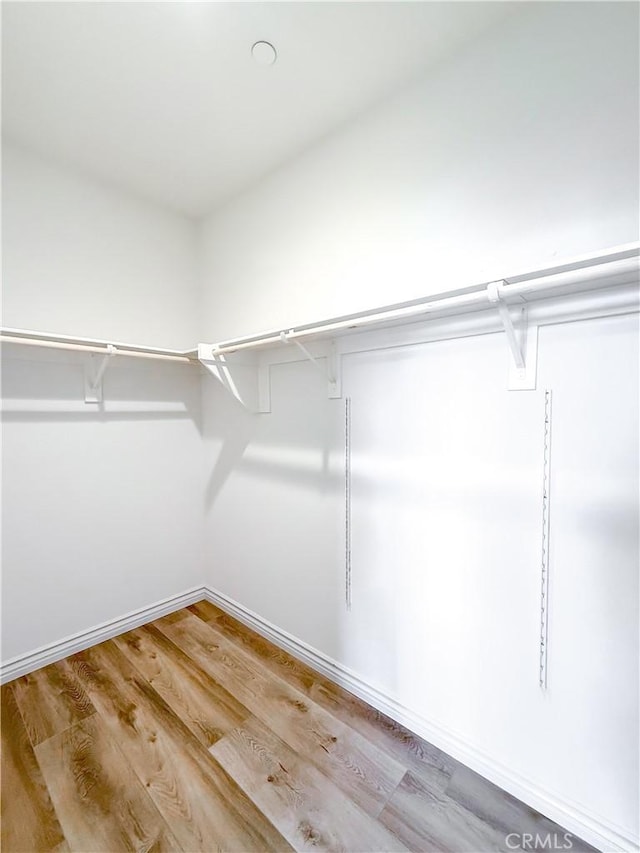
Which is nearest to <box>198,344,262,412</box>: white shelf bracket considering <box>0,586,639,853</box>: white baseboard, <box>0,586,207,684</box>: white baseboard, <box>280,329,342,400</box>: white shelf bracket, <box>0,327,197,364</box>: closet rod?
<box>0,327,197,364</box>: closet rod

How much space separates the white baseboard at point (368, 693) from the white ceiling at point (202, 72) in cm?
239

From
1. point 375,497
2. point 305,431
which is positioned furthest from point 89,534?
point 375,497

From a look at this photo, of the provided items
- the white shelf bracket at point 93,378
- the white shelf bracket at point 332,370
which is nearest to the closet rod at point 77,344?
the white shelf bracket at point 93,378

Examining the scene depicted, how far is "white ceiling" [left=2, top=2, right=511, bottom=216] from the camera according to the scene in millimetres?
1199

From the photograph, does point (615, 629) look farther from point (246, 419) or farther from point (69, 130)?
point (69, 130)

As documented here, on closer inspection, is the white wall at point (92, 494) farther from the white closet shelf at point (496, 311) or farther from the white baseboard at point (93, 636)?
the white closet shelf at point (496, 311)

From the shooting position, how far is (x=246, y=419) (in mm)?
2156

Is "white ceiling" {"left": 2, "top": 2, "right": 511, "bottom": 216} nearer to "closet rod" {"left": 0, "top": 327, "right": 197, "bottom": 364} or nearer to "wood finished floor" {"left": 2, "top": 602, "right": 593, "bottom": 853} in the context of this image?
"closet rod" {"left": 0, "top": 327, "right": 197, "bottom": 364}

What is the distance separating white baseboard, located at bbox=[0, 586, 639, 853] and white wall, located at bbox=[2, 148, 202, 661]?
2.5 inches

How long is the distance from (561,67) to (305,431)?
4.93 feet

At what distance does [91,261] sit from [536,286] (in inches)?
81.7

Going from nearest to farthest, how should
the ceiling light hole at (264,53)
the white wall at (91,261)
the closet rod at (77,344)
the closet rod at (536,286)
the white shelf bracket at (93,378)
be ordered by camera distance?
the closet rod at (536,286), the ceiling light hole at (264,53), the closet rod at (77,344), the white wall at (91,261), the white shelf bracket at (93,378)

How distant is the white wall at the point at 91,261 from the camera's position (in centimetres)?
177

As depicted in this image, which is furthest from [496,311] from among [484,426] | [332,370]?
[332,370]
